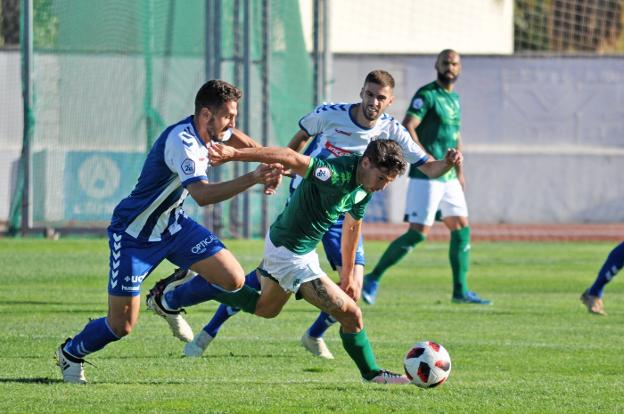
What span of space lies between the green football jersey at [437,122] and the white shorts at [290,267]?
5.10 metres

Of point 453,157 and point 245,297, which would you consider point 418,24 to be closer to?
point 453,157

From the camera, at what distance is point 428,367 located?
7.54m

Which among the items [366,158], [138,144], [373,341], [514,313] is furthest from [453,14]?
[366,158]

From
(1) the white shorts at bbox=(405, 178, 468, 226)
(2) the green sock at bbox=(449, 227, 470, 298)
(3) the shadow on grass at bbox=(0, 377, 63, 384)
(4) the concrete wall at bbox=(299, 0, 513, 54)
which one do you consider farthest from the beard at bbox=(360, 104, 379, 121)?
(4) the concrete wall at bbox=(299, 0, 513, 54)

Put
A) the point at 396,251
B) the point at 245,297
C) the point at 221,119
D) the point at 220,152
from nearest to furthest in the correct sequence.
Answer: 1. the point at 220,152
2. the point at 221,119
3. the point at 245,297
4. the point at 396,251

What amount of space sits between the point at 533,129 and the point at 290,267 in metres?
19.9

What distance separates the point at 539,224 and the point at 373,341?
673 inches

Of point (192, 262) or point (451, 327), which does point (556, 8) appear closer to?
point (451, 327)

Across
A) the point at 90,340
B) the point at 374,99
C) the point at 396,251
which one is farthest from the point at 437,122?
the point at 90,340

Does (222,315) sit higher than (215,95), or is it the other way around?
(215,95)

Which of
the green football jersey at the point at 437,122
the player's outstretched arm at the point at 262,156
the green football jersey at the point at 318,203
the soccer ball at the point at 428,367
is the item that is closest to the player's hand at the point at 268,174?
the player's outstretched arm at the point at 262,156

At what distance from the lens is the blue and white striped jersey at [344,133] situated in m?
9.50

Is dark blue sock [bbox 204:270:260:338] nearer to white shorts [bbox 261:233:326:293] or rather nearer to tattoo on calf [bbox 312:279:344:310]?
white shorts [bbox 261:233:326:293]

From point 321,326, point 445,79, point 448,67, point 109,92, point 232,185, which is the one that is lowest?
point 321,326
